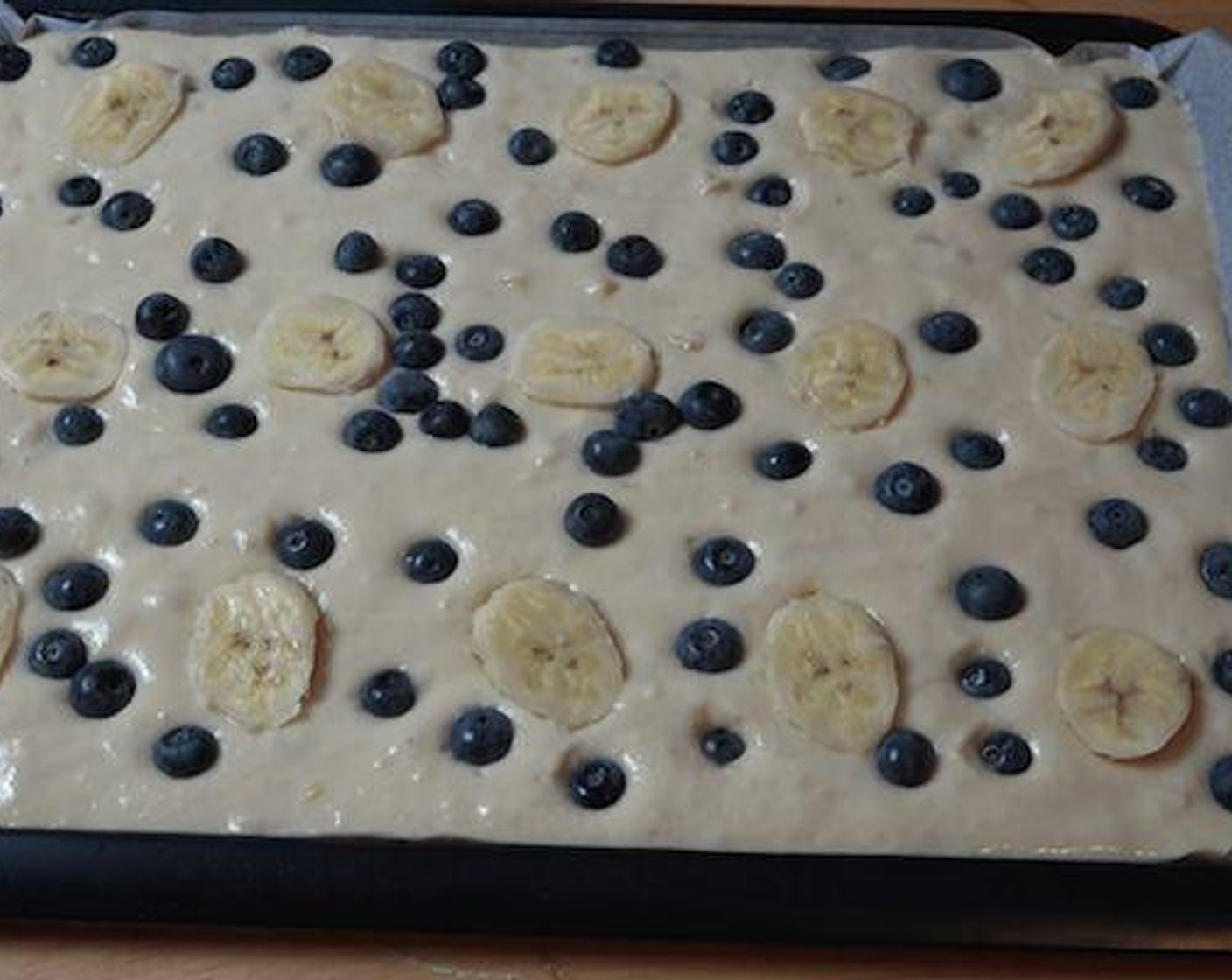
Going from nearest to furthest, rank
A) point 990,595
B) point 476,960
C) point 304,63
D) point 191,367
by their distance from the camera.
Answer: point 476,960, point 990,595, point 191,367, point 304,63

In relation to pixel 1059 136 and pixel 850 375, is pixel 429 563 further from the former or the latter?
pixel 1059 136

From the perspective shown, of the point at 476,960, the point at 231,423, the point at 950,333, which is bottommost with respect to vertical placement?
the point at 476,960

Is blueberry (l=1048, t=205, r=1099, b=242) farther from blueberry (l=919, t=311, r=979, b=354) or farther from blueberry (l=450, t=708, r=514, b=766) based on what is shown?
blueberry (l=450, t=708, r=514, b=766)

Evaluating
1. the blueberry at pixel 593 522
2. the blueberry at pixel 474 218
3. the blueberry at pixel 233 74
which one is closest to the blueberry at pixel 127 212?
the blueberry at pixel 233 74

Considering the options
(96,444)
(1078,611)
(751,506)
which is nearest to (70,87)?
(96,444)

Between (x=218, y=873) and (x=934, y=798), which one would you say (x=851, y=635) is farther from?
(x=218, y=873)

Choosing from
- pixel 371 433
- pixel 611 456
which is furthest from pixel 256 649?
pixel 611 456

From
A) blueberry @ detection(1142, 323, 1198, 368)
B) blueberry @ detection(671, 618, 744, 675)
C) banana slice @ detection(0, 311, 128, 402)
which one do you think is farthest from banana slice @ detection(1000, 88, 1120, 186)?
banana slice @ detection(0, 311, 128, 402)
